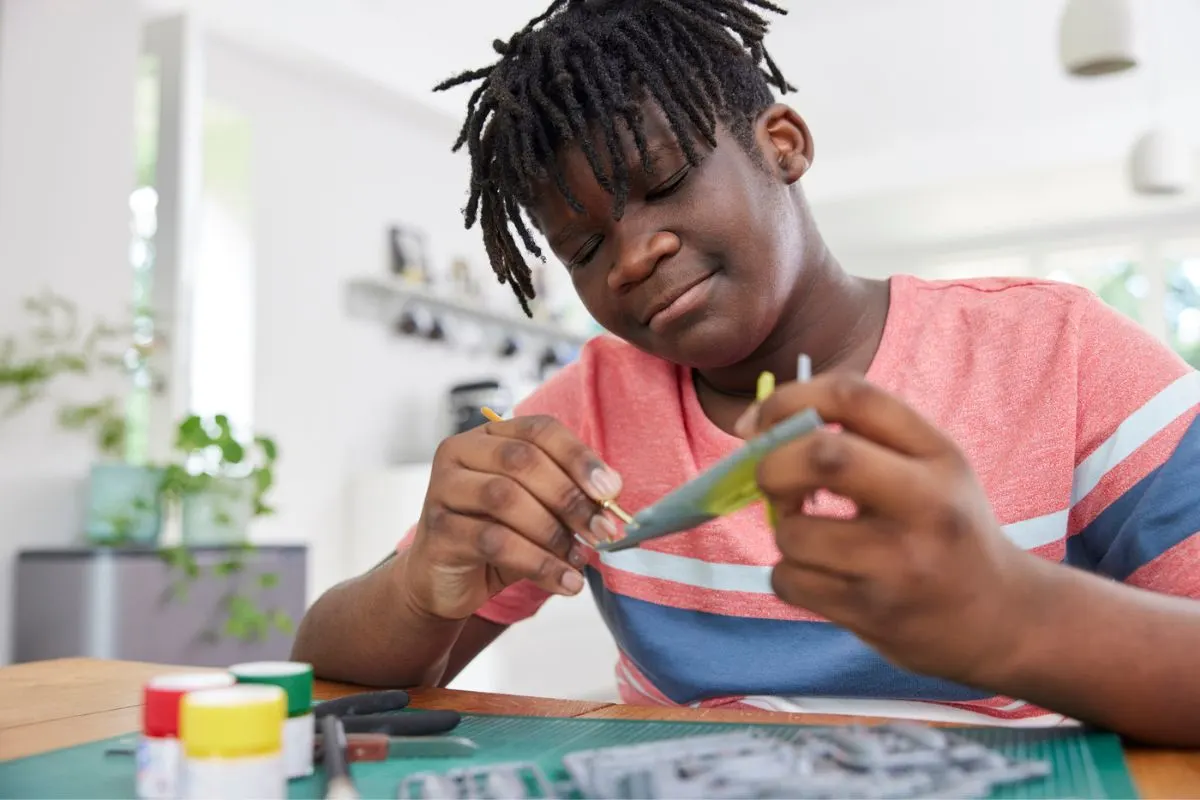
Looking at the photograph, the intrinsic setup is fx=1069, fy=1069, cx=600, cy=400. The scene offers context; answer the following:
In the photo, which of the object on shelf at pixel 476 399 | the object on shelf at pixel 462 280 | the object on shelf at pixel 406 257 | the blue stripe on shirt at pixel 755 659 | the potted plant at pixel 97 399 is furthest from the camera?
the object on shelf at pixel 462 280

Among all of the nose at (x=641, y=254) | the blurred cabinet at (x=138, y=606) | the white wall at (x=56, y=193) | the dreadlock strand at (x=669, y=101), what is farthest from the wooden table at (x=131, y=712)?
the white wall at (x=56, y=193)

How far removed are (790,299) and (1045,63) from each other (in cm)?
419

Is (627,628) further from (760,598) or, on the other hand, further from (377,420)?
(377,420)

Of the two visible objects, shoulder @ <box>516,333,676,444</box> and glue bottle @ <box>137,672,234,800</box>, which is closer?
glue bottle @ <box>137,672,234,800</box>

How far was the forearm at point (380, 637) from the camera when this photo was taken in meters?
0.85

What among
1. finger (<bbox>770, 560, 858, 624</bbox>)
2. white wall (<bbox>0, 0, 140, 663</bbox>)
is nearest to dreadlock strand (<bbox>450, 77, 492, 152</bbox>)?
finger (<bbox>770, 560, 858, 624</bbox>)

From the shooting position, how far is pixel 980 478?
860mm

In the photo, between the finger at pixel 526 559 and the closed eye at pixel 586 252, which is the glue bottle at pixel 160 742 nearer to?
the finger at pixel 526 559

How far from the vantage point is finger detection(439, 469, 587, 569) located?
2.39 feet

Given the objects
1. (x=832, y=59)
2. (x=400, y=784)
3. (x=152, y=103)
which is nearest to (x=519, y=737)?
(x=400, y=784)

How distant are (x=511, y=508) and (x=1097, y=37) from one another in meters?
2.43

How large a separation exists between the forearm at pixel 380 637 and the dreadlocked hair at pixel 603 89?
35 cm

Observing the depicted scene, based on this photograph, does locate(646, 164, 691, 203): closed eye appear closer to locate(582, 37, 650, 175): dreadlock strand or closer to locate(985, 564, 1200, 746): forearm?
locate(582, 37, 650, 175): dreadlock strand

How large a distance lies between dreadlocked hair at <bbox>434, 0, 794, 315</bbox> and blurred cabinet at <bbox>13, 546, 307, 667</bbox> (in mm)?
1382
